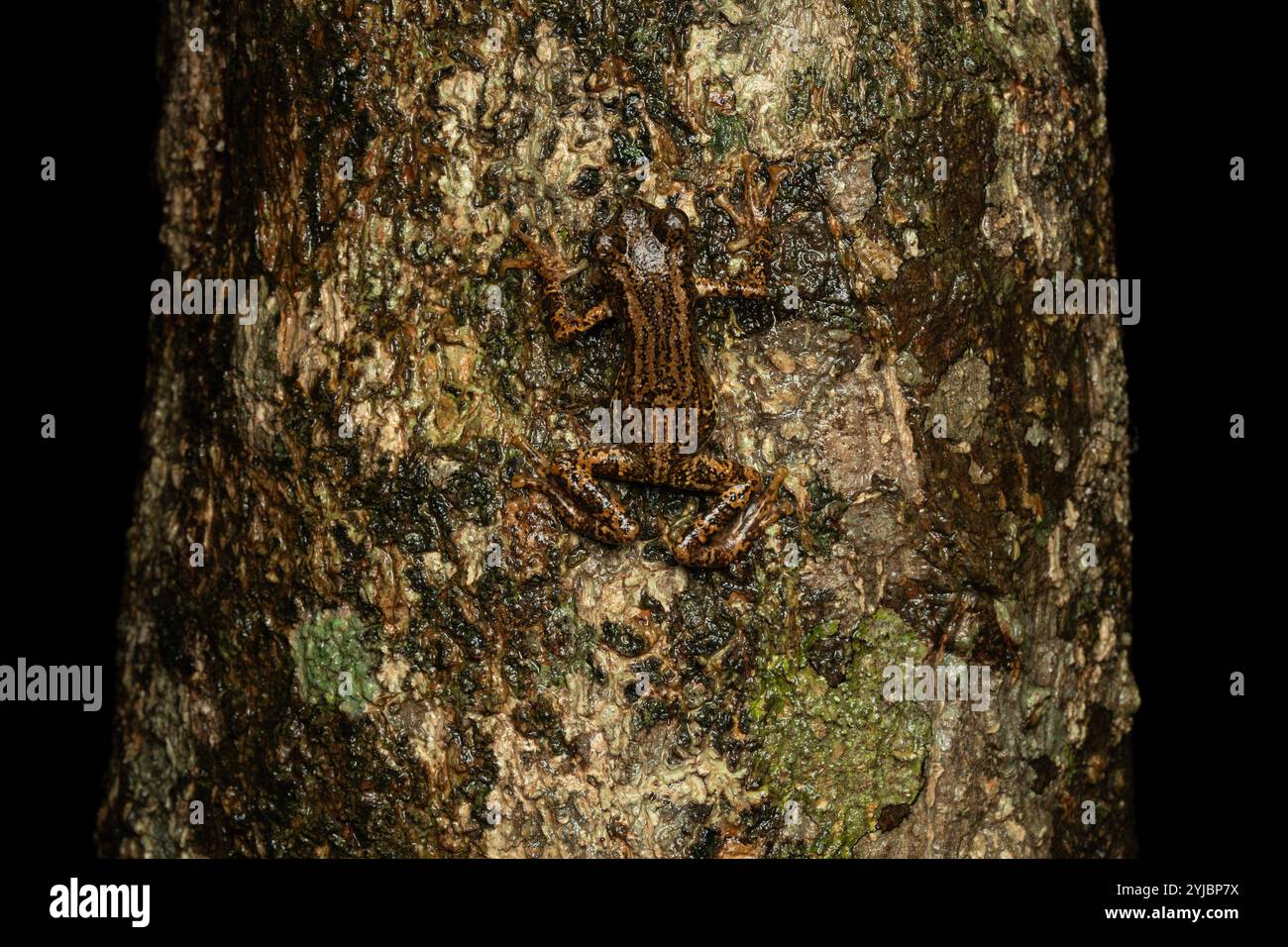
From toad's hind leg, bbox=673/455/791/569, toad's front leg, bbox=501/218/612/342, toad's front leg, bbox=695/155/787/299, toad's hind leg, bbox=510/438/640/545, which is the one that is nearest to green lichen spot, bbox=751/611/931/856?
toad's hind leg, bbox=673/455/791/569

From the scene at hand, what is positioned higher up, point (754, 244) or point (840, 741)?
point (754, 244)

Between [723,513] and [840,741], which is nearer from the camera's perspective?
[723,513]

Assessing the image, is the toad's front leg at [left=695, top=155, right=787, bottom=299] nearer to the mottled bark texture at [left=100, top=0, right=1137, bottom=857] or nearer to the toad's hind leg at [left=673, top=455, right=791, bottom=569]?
the mottled bark texture at [left=100, top=0, right=1137, bottom=857]

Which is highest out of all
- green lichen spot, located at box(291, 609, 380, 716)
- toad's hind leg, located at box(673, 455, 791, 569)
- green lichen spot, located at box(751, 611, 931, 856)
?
toad's hind leg, located at box(673, 455, 791, 569)

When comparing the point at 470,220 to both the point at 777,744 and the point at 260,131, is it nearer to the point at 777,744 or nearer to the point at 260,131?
the point at 260,131

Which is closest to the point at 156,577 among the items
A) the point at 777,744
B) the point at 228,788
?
the point at 228,788

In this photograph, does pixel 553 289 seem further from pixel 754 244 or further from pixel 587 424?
pixel 754 244

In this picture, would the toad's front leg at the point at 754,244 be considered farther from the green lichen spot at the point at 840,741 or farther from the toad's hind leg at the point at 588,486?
the green lichen spot at the point at 840,741

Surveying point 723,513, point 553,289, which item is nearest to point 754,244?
point 553,289
